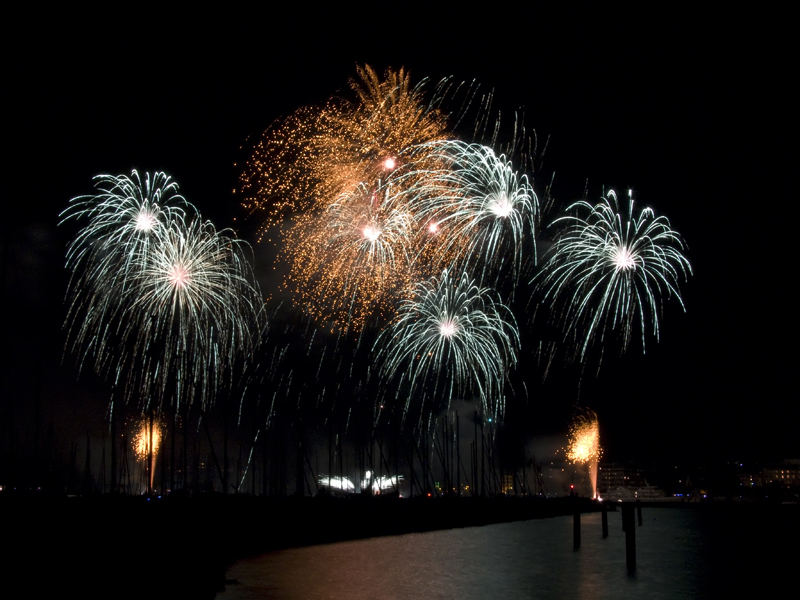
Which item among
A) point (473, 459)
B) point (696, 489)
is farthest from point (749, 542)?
point (696, 489)

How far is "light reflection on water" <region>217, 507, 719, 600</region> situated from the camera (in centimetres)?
1991

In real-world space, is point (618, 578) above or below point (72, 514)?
below

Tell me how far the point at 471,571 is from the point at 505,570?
52.3 inches

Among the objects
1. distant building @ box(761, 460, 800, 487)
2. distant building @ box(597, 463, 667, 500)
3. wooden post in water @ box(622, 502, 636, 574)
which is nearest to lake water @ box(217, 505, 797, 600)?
wooden post in water @ box(622, 502, 636, 574)

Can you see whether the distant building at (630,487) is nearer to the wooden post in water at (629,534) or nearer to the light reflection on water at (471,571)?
the light reflection on water at (471,571)

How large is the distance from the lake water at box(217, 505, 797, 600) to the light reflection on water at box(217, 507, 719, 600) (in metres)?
0.03

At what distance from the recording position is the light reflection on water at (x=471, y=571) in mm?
19906

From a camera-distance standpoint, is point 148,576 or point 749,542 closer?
point 148,576

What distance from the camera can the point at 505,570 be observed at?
25.8m

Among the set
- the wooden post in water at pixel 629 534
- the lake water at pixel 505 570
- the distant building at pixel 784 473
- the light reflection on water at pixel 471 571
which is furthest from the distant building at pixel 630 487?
the wooden post in water at pixel 629 534

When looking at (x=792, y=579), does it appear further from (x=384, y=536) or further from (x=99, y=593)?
(x=384, y=536)

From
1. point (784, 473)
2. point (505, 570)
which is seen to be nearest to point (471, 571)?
point (505, 570)

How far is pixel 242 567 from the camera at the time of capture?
2567 centimetres

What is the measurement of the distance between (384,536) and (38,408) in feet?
75.0
